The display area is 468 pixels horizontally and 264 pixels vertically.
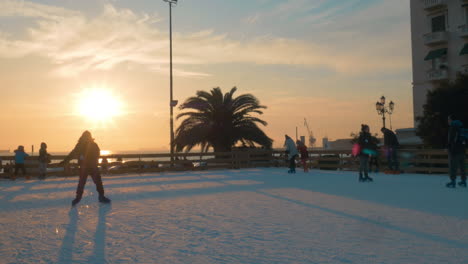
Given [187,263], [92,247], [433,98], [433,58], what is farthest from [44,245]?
[433,58]

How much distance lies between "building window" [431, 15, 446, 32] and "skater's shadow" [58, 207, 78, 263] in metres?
33.8

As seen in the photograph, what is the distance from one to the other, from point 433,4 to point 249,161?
20.9 meters

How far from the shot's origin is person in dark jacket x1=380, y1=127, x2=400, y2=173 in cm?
1620

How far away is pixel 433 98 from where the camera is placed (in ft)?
75.0

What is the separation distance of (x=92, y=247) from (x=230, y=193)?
237 inches

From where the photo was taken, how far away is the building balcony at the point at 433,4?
3244cm

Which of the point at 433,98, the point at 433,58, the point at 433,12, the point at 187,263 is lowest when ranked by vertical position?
the point at 187,263

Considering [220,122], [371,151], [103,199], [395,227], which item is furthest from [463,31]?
[103,199]

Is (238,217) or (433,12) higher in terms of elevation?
(433,12)

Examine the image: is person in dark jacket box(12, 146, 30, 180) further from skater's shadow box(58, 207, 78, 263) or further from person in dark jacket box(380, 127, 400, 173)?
person in dark jacket box(380, 127, 400, 173)

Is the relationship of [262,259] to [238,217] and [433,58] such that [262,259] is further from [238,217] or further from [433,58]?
[433,58]

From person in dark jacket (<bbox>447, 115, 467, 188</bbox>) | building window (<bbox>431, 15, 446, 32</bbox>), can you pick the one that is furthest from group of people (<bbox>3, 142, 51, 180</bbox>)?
building window (<bbox>431, 15, 446, 32</bbox>)

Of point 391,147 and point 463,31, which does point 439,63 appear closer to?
point 463,31

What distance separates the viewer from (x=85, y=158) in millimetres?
8695
